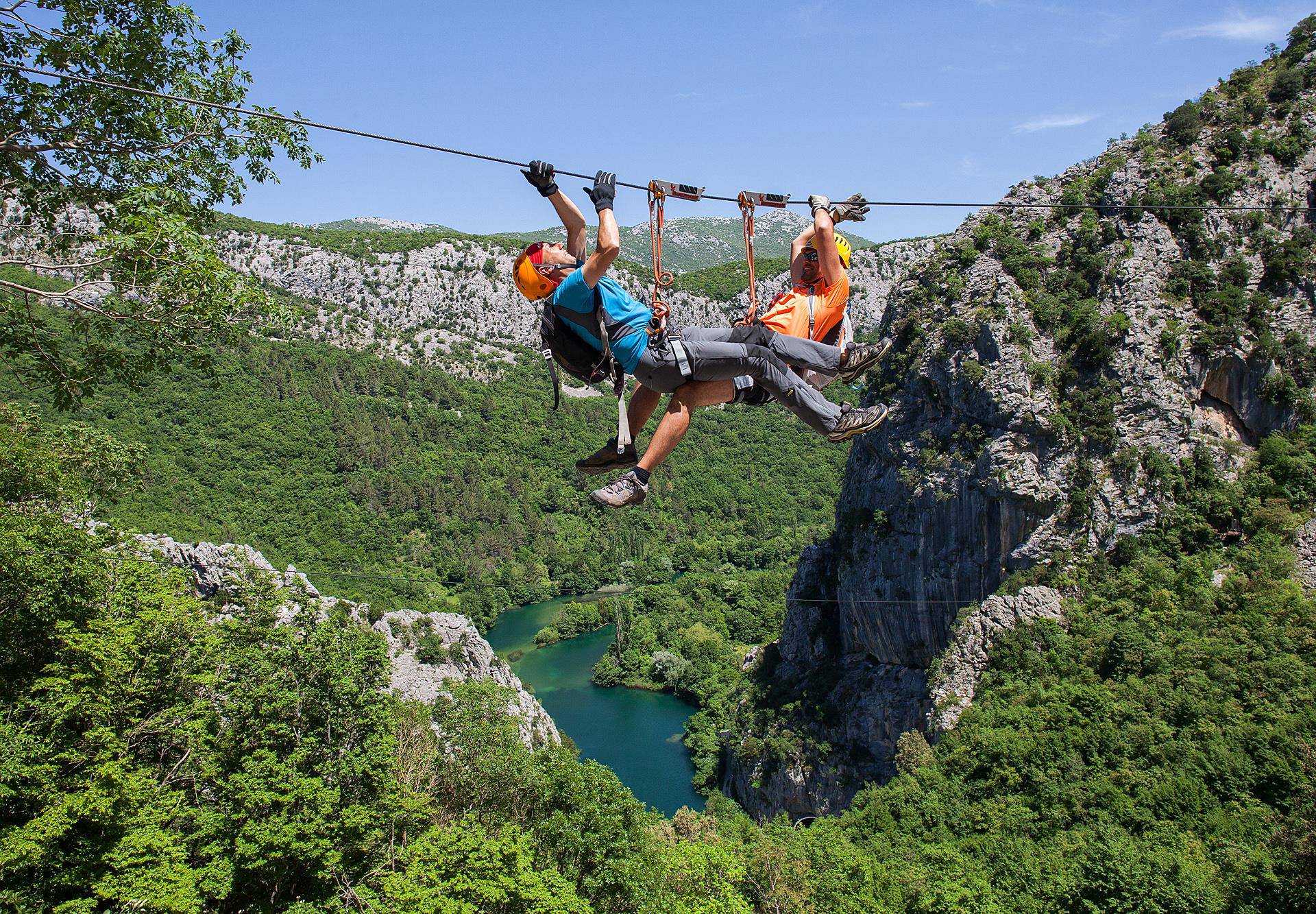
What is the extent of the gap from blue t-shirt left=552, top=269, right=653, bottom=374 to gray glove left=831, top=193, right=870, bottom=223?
1.66m

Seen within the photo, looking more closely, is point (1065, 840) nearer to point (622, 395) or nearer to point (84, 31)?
point (622, 395)

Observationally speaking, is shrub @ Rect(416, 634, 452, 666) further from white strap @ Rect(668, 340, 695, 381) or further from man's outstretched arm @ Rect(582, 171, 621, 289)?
man's outstretched arm @ Rect(582, 171, 621, 289)

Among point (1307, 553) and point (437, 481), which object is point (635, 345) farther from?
point (437, 481)

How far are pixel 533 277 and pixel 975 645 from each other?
3450cm

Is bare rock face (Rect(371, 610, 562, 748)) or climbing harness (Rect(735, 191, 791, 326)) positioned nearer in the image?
climbing harness (Rect(735, 191, 791, 326))

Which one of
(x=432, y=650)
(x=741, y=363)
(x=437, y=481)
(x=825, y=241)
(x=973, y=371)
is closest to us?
(x=741, y=363)

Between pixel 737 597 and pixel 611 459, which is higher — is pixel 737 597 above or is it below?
below

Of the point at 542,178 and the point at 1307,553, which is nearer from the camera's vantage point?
the point at 542,178

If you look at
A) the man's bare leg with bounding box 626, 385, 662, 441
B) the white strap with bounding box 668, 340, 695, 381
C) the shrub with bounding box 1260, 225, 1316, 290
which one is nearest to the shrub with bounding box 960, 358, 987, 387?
the shrub with bounding box 1260, 225, 1316, 290

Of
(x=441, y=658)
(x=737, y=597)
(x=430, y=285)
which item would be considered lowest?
(x=737, y=597)

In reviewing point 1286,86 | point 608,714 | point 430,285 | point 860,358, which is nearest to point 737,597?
point 608,714

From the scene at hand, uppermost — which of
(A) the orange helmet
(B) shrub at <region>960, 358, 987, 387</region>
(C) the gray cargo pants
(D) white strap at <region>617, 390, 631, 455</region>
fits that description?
(A) the orange helmet

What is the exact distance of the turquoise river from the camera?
4566cm

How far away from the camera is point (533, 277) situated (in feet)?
15.5
